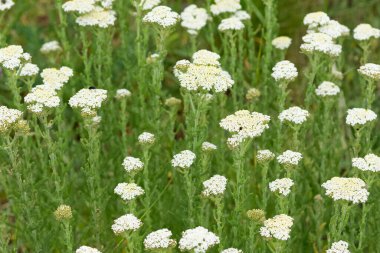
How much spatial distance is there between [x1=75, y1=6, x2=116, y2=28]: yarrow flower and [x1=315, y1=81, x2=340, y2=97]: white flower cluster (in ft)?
4.90

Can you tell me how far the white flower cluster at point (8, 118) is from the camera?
3.96 m

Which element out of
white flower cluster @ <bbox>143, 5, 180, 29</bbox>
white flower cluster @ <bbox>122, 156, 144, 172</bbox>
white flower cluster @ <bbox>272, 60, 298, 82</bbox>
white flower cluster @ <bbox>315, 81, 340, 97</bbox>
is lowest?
white flower cluster @ <bbox>122, 156, 144, 172</bbox>

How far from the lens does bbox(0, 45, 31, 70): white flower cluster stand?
434 centimetres

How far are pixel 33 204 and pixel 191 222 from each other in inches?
38.1

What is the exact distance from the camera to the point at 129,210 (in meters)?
4.12

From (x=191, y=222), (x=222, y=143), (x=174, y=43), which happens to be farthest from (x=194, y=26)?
(x=174, y=43)

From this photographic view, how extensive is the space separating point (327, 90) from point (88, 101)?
168 centimetres

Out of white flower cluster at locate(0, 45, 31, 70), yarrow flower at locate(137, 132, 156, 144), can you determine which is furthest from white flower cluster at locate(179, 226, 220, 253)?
white flower cluster at locate(0, 45, 31, 70)

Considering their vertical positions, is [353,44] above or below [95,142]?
above

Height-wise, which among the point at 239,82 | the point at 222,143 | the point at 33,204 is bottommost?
the point at 33,204

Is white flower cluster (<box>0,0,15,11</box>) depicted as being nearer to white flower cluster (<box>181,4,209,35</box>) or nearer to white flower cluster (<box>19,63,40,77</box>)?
white flower cluster (<box>19,63,40,77</box>)

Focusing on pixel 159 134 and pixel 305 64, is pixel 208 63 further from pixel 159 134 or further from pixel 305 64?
pixel 305 64

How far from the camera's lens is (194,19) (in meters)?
5.41

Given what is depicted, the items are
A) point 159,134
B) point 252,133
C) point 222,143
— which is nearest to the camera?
point 252,133
